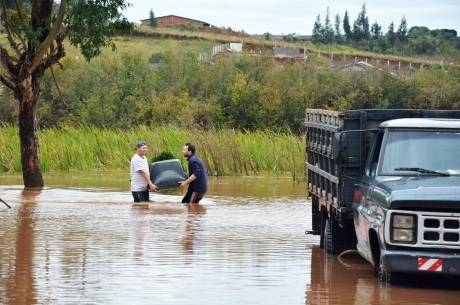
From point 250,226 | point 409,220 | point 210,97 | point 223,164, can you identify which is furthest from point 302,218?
point 210,97

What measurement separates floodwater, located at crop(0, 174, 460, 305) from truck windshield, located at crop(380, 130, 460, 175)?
137 cm

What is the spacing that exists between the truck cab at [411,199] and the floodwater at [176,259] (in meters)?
0.43

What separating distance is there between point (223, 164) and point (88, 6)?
35.6 ft

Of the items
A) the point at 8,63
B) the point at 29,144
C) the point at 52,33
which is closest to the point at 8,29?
the point at 8,63

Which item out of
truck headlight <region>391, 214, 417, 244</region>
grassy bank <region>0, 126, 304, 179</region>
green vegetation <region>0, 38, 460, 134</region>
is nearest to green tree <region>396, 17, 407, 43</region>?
green vegetation <region>0, 38, 460, 134</region>

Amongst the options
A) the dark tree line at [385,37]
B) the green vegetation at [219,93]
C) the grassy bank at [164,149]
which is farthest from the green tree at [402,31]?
the grassy bank at [164,149]

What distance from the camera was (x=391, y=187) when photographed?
14219 mm

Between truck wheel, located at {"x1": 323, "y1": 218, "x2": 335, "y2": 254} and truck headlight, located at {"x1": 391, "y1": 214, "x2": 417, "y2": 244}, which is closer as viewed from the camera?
truck headlight, located at {"x1": 391, "y1": 214, "x2": 417, "y2": 244}

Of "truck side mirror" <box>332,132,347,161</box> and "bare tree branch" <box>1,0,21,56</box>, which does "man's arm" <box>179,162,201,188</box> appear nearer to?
"bare tree branch" <box>1,0,21,56</box>

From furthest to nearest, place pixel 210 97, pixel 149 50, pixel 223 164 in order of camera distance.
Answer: pixel 149 50 → pixel 210 97 → pixel 223 164

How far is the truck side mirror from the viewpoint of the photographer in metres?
15.9

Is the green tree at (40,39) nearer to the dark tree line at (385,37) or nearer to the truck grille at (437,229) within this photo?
the truck grille at (437,229)

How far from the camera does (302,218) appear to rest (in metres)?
24.2

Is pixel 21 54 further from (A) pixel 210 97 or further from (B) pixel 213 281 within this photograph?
(A) pixel 210 97
